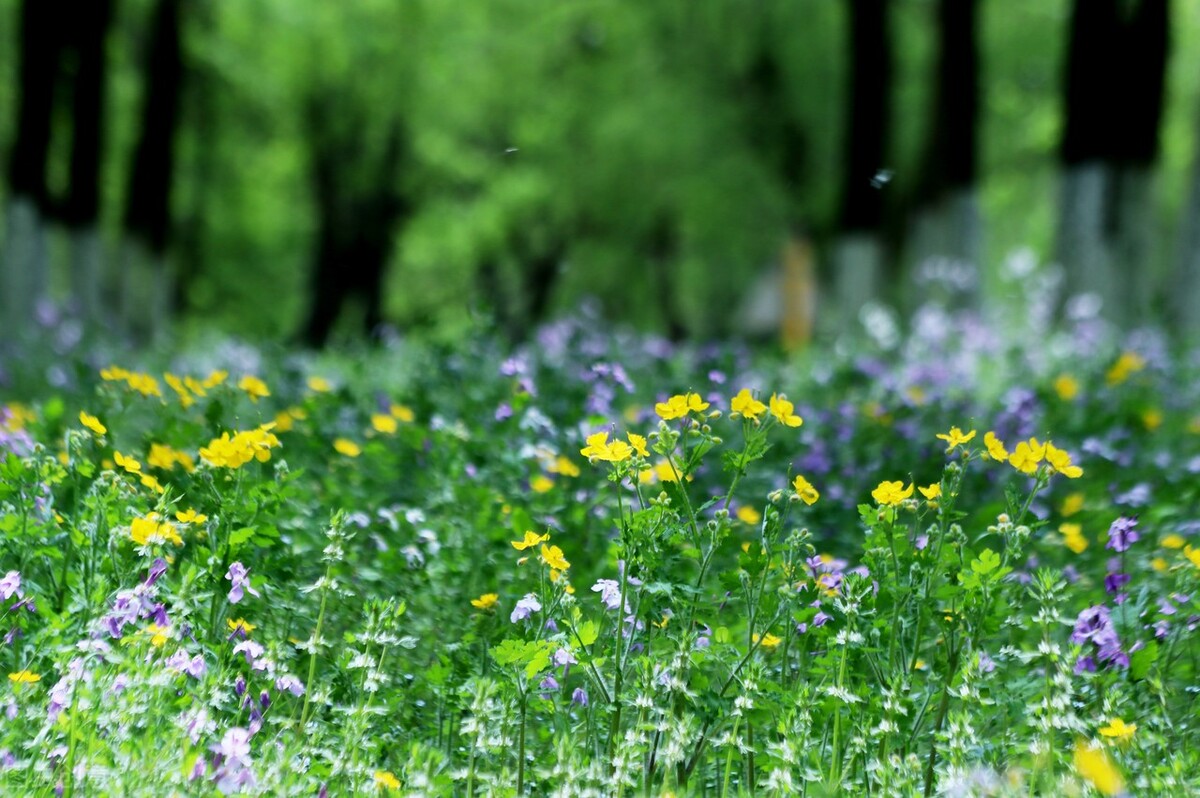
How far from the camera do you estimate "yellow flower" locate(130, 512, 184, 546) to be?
3.01 m

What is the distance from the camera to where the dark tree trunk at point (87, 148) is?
1625 cm

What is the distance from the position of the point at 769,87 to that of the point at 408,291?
17.6m

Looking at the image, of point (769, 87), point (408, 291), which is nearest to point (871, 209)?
point (769, 87)

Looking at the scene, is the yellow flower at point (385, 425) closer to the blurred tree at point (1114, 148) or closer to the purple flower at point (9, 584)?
the purple flower at point (9, 584)

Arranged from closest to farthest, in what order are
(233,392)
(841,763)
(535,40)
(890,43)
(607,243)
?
(841,763)
(233,392)
(890,43)
(535,40)
(607,243)

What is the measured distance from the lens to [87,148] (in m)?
16.4

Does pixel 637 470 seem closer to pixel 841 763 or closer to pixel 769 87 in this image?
pixel 841 763

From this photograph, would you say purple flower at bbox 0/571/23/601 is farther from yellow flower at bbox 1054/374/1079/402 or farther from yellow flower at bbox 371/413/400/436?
yellow flower at bbox 1054/374/1079/402

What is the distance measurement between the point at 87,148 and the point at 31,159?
1562mm

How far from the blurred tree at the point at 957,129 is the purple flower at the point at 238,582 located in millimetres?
13248

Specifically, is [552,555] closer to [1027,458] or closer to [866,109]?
[1027,458]

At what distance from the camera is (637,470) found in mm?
3066

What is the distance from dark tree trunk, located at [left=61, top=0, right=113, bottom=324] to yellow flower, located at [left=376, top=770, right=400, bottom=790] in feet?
47.9

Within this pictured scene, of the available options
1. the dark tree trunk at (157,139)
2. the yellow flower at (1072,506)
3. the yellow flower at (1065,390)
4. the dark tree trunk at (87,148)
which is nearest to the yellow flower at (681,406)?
the yellow flower at (1072,506)
